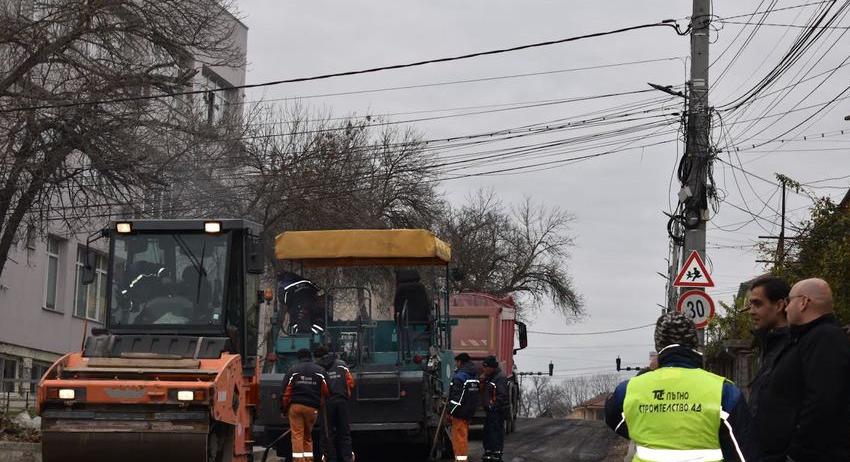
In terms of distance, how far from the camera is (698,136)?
21.0m

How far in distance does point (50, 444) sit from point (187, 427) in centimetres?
141

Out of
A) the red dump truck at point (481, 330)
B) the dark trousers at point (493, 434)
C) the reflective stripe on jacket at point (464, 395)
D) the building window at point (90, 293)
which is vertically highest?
the building window at point (90, 293)

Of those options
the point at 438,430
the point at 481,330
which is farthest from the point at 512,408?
the point at 438,430

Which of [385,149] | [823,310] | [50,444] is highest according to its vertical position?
[385,149]

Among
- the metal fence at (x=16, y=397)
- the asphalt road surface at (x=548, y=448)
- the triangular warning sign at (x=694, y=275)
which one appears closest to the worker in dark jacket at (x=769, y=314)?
the triangular warning sign at (x=694, y=275)

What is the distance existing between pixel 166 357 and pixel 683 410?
966 centimetres

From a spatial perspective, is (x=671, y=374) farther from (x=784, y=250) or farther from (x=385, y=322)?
(x=784, y=250)

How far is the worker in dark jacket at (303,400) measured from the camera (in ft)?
53.5

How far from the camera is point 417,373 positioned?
17828mm

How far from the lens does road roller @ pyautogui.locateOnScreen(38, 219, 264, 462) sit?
13.8 metres

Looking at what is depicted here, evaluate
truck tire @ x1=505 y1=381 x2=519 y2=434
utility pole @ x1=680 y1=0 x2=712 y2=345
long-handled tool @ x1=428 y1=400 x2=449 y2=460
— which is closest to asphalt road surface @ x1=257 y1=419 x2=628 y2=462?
truck tire @ x1=505 y1=381 x2=519 y2=434

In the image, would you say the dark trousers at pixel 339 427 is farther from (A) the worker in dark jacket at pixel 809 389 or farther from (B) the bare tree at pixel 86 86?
(A) the worker in dark jacket at pixel 809 389

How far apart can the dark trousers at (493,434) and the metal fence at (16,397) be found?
791cm

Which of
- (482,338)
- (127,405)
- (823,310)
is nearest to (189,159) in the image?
(482,338)
